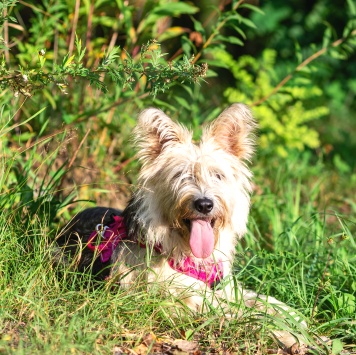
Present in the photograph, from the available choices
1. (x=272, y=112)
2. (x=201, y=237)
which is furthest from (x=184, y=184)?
(x=272, y=112)

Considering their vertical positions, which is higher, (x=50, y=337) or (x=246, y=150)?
(x=246, y=150)

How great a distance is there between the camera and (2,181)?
4.50 m

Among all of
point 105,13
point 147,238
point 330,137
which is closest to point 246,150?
point 147,238

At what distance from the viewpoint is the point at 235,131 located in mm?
4676

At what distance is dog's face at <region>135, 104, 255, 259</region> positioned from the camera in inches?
171

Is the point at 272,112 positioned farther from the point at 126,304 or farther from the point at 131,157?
the point at 126,304

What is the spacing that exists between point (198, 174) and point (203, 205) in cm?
26

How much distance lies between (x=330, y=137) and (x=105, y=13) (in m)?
4.69

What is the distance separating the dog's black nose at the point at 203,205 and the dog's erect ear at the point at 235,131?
1.76ft

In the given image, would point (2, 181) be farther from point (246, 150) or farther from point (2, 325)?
point (246, 150)

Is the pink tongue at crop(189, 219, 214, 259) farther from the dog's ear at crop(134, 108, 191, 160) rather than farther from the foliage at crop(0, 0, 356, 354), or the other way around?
the dog's ear at crop(134, 108, 191, 160)

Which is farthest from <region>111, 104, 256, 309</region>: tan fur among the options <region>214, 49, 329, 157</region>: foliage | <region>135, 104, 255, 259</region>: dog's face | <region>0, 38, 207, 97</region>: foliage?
<region>214, 49, 329, 157</region>: foliage

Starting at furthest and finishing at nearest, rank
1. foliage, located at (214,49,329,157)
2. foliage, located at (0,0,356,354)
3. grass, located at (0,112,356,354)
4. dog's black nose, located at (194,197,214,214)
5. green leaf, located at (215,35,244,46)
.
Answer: foliage, located at (214,49,329,157)
green leaf, located at (215,35,244,46)
dog's black nose, located at (194,197,214,214)
foliage, located at (0,0,356,354)
grass, located at (0,112,356,354)

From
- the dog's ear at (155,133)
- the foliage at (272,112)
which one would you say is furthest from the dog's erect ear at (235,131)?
the foliage at (272,112)
